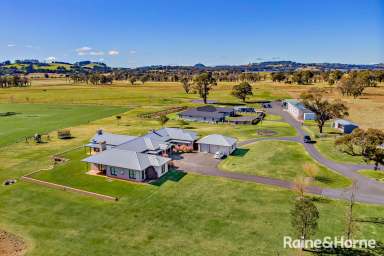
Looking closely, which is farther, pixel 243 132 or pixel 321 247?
pixel 243 132

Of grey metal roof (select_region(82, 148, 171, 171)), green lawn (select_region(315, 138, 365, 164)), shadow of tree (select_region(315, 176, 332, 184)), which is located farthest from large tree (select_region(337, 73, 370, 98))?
grey metal roof (select_region(82, 148, 171, 171))

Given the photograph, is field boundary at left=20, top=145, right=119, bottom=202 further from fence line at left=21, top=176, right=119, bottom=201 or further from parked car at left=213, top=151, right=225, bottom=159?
parked car at left=213, top=151, right=225, bottom=159

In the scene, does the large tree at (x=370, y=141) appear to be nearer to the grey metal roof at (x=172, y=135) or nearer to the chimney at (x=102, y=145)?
the grey metal roof at (x=172, y=135)

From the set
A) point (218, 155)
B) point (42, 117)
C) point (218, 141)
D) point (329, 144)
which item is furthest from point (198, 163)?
point (42, 117)

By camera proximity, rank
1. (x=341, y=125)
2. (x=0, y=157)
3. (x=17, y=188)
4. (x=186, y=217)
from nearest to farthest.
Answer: (x=186, y=217) → (x=17, y=188) → (x=0, y=157) → (x=341, y=125)

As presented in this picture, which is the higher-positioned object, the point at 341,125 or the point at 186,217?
the point at 341,125

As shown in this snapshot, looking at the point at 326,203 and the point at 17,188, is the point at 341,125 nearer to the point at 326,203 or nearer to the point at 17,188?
the point at 326,203

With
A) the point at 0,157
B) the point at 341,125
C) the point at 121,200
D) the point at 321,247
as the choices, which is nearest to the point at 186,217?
the point at 121,200

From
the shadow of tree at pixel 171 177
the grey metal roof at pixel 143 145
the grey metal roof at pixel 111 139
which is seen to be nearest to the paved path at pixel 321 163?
the shadow of tree at pixel 171 177
